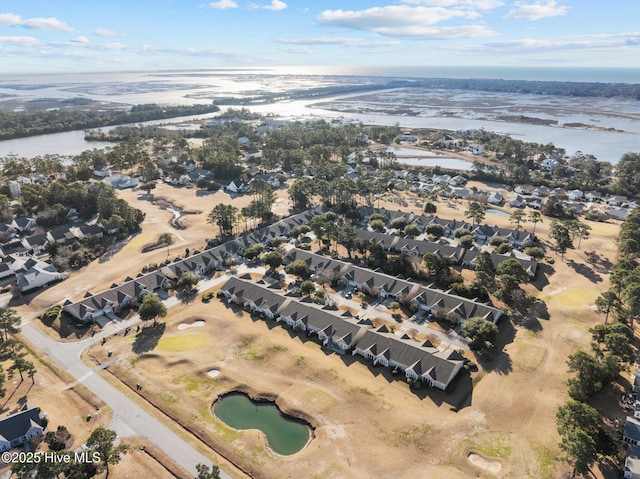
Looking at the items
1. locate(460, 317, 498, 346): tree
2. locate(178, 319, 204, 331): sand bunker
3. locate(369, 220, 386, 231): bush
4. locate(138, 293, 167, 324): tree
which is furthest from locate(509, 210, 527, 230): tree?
locate(138, 293, 167, 324): tree

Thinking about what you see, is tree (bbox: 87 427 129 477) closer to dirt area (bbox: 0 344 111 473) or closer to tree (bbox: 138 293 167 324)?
dirt area (bbox: 0 344 111 473)

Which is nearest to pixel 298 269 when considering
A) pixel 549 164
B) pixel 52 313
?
pixel 52 313

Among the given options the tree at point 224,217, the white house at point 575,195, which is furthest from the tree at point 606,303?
the white house at point 575,195

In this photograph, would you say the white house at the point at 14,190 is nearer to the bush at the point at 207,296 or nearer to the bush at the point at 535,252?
the bush at the point at 207,296

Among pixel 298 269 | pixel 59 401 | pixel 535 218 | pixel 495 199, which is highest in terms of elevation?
pixel 535 218

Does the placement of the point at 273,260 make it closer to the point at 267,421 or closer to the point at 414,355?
the point at 414,355

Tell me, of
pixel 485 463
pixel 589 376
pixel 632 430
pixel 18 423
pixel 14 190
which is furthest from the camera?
pixel 14 190

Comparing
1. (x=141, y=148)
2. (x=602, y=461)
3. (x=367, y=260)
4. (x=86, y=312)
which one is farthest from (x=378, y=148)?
(x=602, y=461)

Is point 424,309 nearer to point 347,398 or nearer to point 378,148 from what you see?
point 347,398
